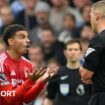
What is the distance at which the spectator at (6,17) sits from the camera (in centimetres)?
1462

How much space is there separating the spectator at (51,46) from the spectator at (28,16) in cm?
98

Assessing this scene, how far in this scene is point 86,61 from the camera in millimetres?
7883

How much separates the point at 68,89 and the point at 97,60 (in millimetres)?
3281

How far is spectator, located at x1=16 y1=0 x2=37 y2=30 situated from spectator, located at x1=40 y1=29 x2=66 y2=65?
38.4 inches

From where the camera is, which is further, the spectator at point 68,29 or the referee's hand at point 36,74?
the spectator at point 68,29

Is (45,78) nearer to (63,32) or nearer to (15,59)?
(15,59)

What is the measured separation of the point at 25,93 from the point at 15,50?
609 millimetres

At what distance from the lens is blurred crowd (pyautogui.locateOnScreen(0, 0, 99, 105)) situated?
13570 mm

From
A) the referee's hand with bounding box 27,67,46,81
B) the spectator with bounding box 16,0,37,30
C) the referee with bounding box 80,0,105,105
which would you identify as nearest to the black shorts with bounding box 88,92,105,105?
the referee with bounding box 80,0,105,105

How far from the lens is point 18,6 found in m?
15.3

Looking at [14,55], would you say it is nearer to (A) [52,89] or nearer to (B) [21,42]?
(B) [21,42]

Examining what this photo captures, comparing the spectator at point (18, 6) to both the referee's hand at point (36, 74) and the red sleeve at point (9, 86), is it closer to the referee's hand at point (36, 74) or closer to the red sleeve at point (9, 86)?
the red sleeve at point (9, 86)

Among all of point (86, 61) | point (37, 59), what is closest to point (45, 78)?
point (86, 61)

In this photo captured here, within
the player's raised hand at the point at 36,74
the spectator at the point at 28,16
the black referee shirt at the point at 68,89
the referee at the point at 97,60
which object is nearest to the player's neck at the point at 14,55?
the player's raised hand at the point at 36,74
